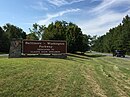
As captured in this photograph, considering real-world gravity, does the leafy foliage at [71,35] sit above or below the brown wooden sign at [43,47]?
above

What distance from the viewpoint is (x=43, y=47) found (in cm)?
3500

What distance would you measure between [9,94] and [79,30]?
6040 centimetres

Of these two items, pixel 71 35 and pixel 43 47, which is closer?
pixel 43 47

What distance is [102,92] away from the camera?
11.5 meters

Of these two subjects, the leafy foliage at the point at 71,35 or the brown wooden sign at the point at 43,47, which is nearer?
the brown wooden sign at the point at 43,47

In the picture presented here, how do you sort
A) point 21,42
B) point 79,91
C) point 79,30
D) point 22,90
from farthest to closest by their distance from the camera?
point 79,30 < point 21,42 < point 79,91 < point 22,90

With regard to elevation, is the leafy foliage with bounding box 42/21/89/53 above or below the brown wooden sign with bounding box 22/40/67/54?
above

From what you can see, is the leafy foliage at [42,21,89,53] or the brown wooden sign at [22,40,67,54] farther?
the leafy foliage at [42,21,89,53]

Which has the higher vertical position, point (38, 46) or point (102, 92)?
point (38, 46)

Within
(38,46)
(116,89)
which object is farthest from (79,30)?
(116,89)

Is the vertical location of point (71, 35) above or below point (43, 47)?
above

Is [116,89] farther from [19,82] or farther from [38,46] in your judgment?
[38,46]

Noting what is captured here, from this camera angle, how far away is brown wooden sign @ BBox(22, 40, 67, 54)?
34.3 metres

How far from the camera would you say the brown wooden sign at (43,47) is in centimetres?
3434
